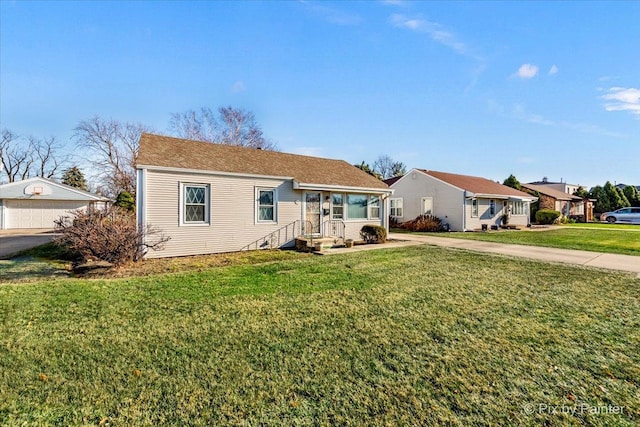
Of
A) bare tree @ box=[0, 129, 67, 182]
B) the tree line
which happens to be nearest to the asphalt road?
the tree line

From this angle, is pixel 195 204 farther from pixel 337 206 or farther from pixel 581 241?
pixel 581 241

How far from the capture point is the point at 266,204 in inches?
480

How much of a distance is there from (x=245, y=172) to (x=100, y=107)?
85.2ft

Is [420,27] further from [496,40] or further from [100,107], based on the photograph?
[100,107]

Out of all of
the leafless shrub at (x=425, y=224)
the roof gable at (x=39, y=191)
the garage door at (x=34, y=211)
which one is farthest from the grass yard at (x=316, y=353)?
the garage door at (x=34, y=211)

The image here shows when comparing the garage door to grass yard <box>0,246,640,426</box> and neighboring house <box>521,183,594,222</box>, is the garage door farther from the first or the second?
neighboring house <box>521,183,594,222</box>

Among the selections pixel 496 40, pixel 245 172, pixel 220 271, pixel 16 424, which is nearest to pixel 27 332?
pixel 16 424

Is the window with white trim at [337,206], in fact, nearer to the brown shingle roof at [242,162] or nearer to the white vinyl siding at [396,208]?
the brown shingle roof at [242,162]

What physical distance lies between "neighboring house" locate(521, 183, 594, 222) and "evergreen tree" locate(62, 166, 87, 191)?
55422mm

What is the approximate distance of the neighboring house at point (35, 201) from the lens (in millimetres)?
23125

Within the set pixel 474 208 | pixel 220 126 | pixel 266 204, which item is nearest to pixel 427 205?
pixel 474 208

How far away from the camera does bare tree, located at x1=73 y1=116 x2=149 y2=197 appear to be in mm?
30906

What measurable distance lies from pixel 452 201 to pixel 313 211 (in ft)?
44.0

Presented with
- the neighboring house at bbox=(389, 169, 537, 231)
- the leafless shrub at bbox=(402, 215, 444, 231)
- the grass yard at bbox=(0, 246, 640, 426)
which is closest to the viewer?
the grass yard at bbox=(0, 246, 640, 426)
